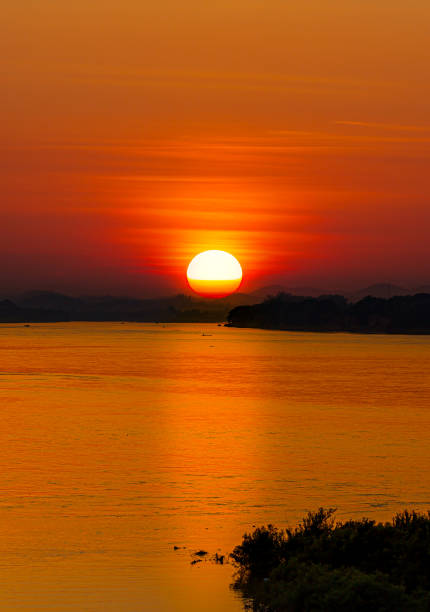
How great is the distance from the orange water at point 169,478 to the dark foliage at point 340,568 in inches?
38.4

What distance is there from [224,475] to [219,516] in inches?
394

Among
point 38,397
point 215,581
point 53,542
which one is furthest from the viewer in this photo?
point 38,397

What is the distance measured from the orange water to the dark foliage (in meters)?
0.98

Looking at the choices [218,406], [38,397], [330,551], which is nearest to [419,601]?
[330,551]

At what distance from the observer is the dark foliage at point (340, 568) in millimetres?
17688

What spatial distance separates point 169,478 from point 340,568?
22703mm

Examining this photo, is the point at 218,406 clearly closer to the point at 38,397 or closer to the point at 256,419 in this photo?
the point at 256,419

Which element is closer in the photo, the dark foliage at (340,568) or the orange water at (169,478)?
the dark foliage at (340,568)

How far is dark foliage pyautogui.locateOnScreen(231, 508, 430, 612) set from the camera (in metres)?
17.7

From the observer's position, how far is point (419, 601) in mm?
17781

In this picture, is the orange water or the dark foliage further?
the orange water

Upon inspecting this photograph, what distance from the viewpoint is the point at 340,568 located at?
19.6m

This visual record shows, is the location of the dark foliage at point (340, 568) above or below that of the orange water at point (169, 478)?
below

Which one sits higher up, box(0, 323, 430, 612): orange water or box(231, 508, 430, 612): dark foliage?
box(0, 323, 430, 612): orange water
